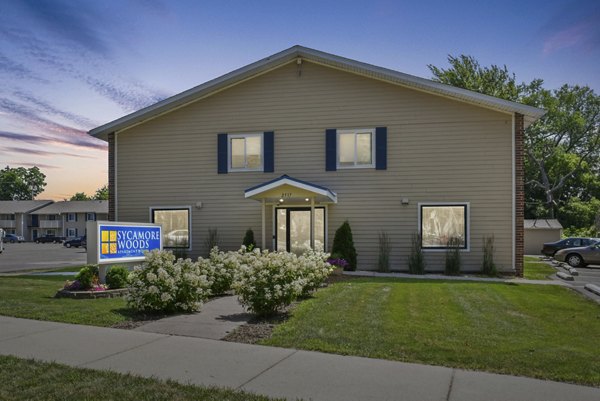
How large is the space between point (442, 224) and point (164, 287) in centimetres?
1064

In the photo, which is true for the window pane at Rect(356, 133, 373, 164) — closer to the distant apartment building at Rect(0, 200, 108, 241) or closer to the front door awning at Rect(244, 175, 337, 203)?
the front door awning at Rect(244, 175, 337, 203)

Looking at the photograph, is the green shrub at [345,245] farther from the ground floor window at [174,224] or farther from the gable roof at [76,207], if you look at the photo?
the gable roof at [76,207]

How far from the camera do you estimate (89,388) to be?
4781 millimetres

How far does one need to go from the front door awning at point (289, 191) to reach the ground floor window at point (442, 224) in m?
3.13

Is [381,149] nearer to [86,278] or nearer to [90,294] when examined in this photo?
[86,278]

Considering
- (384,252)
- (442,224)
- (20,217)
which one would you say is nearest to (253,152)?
(384,252)

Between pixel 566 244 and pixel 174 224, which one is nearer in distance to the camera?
pixel 174 224

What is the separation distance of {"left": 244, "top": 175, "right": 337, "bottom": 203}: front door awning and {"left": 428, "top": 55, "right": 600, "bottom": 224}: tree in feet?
121

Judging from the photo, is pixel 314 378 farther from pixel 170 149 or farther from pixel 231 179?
pixel 170 149

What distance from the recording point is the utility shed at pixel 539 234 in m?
34.2

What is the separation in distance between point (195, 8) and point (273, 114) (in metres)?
5.16

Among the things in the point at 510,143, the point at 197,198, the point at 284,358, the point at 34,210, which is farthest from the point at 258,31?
the point at 34,210

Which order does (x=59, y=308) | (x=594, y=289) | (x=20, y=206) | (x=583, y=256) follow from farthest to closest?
(x=20, y=206) → (x=583, y=256) → (x=594, y=289) → (x=59, y=308)

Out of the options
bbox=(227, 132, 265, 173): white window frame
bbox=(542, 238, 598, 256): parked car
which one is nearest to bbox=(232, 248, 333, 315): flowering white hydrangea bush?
bbox=(227, 132, 265, 173): white window frame
